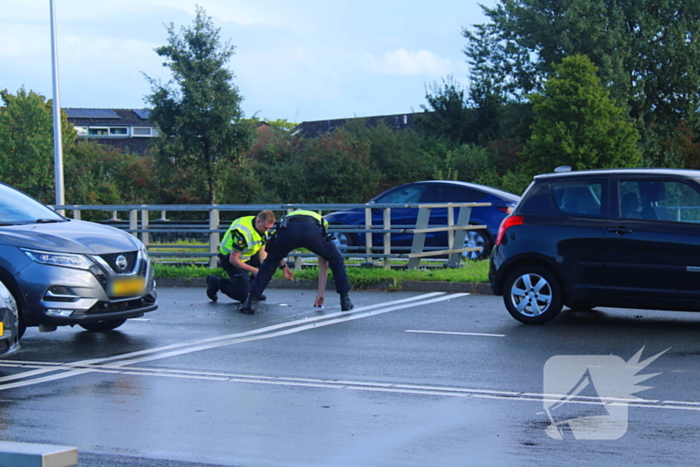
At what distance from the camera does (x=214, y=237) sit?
1658 cm

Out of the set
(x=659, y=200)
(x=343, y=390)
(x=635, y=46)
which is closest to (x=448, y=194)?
(x=659, y=200)

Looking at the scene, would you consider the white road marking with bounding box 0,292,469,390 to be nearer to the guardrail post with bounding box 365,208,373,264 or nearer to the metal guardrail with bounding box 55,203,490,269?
the metal guardrail with bounding box 55,203,490,269

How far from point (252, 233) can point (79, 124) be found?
89449 millimetres

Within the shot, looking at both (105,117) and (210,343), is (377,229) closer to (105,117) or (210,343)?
(210,343)

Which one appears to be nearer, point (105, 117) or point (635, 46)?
point (635, 46)

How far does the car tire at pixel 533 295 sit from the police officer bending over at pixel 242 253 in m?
3.60

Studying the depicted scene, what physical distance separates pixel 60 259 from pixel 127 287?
0.78 metres

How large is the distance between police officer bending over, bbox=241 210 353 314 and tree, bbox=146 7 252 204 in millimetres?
27553

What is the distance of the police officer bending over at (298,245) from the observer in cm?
1123

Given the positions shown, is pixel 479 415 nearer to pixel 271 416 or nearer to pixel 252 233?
pixel 271 416

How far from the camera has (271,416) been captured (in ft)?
20.0

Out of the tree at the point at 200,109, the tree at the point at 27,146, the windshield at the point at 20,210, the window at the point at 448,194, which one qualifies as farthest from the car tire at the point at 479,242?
the tree at the point at 27,146

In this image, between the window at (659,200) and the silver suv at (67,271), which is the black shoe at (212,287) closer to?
the silver suv at (67,271)

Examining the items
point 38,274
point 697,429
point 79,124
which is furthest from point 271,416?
point 79,124
